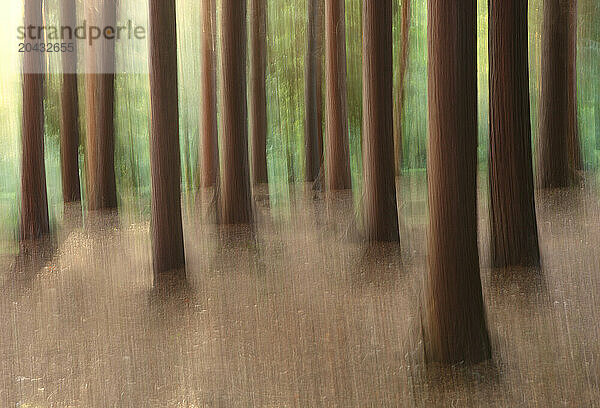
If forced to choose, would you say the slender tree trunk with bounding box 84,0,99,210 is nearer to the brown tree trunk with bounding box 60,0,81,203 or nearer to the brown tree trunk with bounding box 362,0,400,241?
the brown tree trunk with bounding box 60,0,81,203

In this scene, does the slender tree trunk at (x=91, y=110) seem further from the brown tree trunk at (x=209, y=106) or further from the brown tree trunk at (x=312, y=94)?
the brown tree trunk at (x=312, y=94)

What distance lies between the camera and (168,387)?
6.36 feet

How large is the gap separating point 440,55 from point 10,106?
7.64ft

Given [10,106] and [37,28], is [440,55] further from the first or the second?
[10,106]

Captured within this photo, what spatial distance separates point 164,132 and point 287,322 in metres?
1.43

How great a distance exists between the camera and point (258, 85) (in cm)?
583

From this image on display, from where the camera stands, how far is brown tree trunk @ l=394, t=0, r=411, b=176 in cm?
388

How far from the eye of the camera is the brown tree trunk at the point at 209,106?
478 centimetres

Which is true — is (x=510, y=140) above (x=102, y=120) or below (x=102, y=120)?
below

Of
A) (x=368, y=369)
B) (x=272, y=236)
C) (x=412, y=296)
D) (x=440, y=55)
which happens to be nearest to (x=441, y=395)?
(x=368, y=369)

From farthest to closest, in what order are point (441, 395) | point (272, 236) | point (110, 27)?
point (272, 236) → point (110, 27) → point (441, 395)

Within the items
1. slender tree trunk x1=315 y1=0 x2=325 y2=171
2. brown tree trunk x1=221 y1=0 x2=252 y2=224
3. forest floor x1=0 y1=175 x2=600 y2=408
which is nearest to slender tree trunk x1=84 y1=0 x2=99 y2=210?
→ forest floor x1=0 y1=175 x2=600 y2=408

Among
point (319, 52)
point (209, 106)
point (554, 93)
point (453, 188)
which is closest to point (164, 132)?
point (209, 106)

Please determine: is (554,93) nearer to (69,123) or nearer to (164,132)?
(164,132)
